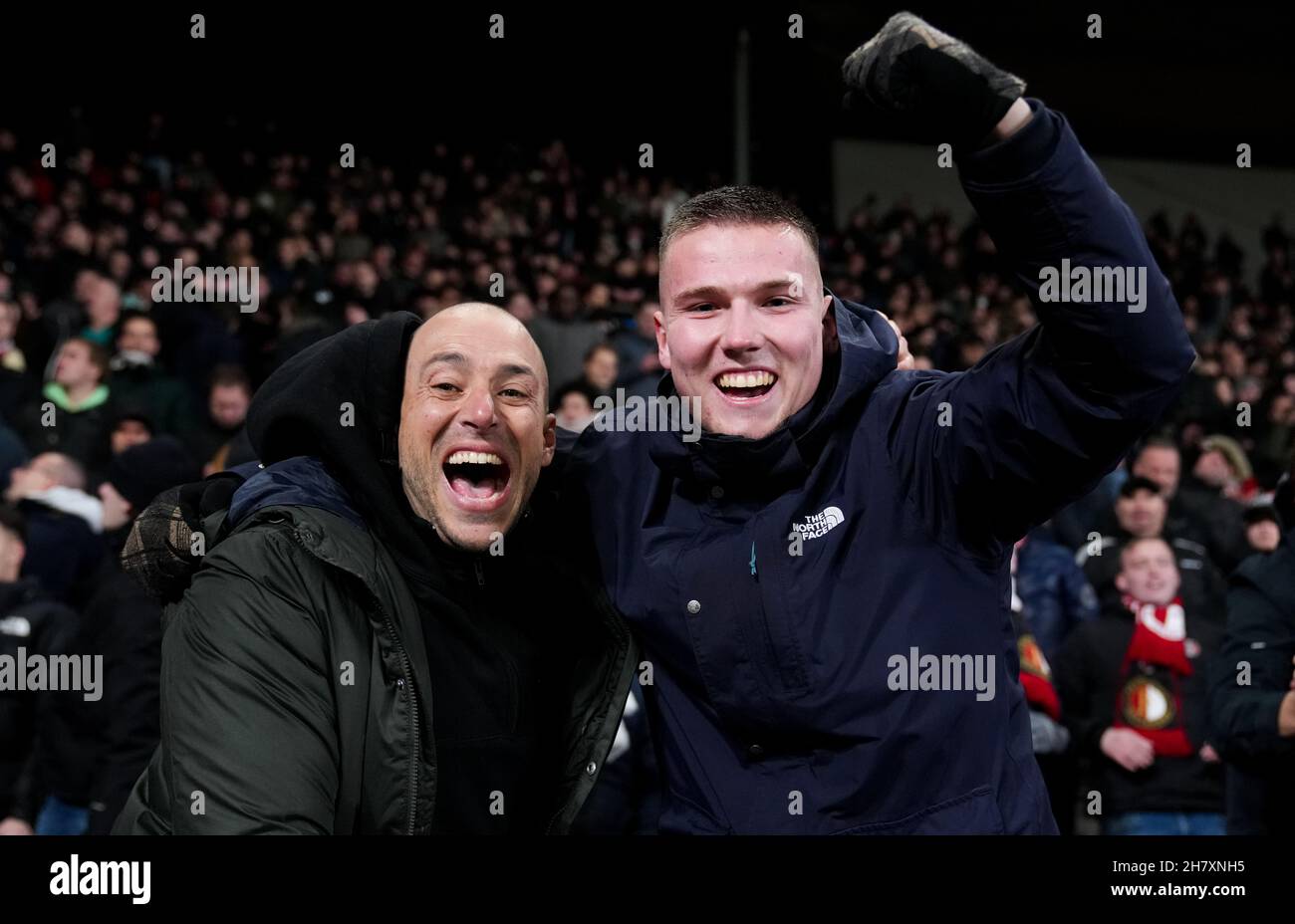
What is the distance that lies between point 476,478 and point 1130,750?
3.33 meters

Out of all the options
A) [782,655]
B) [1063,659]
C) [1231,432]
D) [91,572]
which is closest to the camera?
[782,655]

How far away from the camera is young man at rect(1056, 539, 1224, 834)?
543cm

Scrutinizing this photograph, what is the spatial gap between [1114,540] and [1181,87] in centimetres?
1342

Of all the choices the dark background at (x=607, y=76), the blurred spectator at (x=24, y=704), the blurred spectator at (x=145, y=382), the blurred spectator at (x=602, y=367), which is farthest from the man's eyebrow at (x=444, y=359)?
the dark background at (x=607, y=76)

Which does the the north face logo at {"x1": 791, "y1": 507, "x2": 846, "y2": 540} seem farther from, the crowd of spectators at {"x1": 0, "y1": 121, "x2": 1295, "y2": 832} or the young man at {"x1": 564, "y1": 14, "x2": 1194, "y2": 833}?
the crowd of spectators at {"x1": 0, "y1": 121, "x2": 1295, "y2": 832}

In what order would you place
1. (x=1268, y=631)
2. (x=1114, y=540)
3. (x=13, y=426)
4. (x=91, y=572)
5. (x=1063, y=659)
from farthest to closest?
(x=13, y=426)
(x=1114, y=540)
(x=91, y=572)
(x=1063, y=659)
(x=1268, y=631)

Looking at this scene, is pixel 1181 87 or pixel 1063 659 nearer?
pixel 1063 659

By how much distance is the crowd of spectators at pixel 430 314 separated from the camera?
540 centimetres

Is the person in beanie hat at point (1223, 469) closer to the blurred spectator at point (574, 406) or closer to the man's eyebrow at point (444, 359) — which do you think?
the blurred spectator at point (574, 406)

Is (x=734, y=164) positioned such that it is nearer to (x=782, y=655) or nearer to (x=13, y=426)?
(x=13, y=426)

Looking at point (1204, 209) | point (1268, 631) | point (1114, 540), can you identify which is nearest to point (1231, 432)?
point (1114, 540)

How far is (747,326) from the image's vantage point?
8.58 feet

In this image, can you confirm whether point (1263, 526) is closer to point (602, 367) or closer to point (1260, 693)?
point (1260, 693)

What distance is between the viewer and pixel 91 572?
20.4 feet
